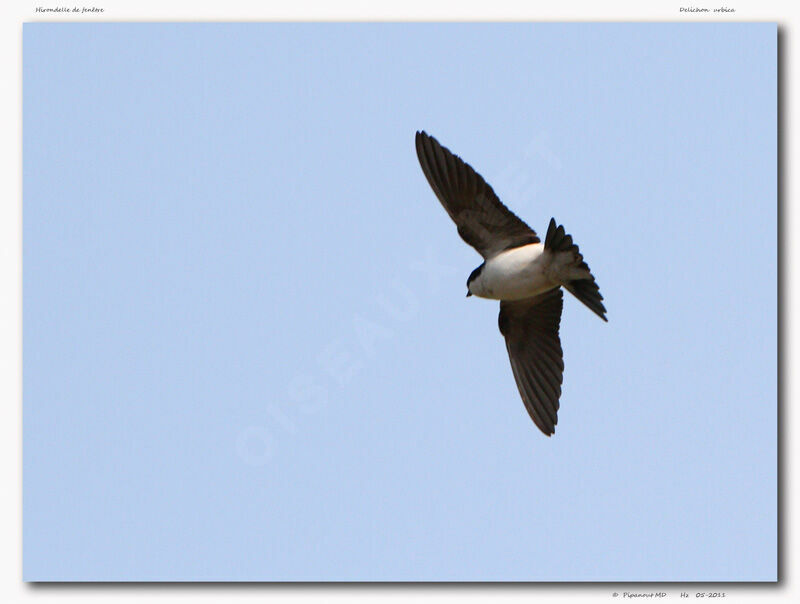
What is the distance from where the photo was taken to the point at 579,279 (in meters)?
6.27

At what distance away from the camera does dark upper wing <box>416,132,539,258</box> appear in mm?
6371

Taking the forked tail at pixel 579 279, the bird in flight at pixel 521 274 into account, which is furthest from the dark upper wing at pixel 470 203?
the forked tail at pixel 579 279

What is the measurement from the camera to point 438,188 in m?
6.46

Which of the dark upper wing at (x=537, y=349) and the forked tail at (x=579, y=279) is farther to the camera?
the dark upper wing at (x=537, y=349)

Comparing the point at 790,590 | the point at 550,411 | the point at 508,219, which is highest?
the point at 508,219

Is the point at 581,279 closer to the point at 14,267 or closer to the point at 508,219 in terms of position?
the point at 508,219

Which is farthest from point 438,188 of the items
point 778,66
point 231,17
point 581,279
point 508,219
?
point 778,66

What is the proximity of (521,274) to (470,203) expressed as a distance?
0.43 meters

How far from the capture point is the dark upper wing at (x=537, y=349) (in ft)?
22.6

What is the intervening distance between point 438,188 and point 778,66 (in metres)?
1.66

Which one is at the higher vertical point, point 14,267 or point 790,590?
point 14,267

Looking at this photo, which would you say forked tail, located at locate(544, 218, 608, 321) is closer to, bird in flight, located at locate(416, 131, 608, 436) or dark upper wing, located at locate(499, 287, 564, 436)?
bird in flight, located at locate(416, 131, 608, 436)

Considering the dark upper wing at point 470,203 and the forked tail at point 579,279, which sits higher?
the dark upper wing at point 470,203

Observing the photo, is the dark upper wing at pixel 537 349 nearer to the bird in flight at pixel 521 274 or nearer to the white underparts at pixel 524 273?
the bird in flight at pixel 521 274
